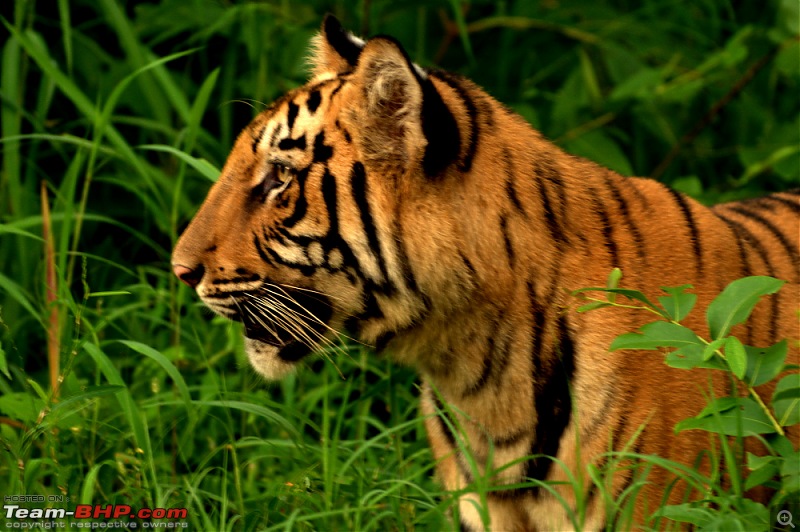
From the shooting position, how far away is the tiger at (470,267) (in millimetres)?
2340

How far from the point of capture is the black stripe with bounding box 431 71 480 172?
237 centimetres

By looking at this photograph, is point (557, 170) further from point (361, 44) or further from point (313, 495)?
point (313, 495)

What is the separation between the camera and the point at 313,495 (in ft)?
8.27

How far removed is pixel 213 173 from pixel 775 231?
1.49 meters

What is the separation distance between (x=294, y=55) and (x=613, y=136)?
151 centimetres

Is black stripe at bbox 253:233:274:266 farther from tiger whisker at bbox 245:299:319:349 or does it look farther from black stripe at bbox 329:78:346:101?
black stripe at bbox 329:78:346:101

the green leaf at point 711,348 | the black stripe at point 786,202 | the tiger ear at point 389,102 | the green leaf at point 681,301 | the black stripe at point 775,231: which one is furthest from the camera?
the black stripe at point 786,202

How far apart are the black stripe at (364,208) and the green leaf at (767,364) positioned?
781 mm

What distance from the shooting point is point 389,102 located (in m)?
2.36

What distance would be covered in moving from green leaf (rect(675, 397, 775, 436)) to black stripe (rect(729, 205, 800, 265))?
0.71 m

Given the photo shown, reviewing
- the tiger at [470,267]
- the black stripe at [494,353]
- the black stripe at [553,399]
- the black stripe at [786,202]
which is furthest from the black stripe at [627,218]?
the black stripe at [786,202]

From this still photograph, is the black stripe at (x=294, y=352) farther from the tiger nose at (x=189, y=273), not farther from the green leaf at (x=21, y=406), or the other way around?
the green leaf at (x=21, y=406)

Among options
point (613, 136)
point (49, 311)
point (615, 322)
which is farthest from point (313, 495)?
point (613, 136)

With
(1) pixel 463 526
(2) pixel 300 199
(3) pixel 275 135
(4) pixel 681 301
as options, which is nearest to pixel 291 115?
(3) pixel 275 135
